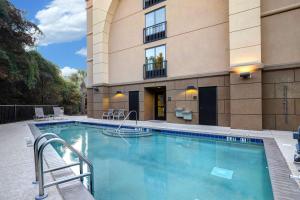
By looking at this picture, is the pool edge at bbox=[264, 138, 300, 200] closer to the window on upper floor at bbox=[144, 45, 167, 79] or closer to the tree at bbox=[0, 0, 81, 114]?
the window on upper floor at bbox=[144, 45, 167, 79]

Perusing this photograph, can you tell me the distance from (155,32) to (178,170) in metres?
9.55

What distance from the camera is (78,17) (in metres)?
44.2

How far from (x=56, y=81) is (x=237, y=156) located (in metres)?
15.8

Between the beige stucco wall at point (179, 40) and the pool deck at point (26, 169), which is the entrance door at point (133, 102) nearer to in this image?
the beige stucco wall at point (179, 40)

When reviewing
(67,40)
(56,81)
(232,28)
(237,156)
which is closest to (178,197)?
(237,156)

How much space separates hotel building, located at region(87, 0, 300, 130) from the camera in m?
7.71

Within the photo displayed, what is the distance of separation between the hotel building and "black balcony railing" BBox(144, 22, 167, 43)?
6cm

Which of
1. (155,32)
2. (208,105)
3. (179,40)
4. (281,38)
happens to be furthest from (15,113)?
(281,38)

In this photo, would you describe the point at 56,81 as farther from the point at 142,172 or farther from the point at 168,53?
the point at 142,172

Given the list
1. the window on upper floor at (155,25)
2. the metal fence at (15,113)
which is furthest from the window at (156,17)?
the metal fence at (15,113)

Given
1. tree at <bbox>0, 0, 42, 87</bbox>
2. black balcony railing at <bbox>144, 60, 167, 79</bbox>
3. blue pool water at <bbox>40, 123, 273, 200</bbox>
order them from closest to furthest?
blue pool water at <bbox>40, 123, 273, 200</bbox> → tree at <bbox>0, 0, 42, 87</bbox> → black balcony railing at <bbox>144, 60, 167, 79</bbox>

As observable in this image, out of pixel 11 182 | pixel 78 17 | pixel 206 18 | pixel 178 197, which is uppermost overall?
pixel 78 17

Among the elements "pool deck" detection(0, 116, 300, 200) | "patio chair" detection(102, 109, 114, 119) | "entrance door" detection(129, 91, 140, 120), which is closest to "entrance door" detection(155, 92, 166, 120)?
"entrance door" detection(129, 91, 140, 120)

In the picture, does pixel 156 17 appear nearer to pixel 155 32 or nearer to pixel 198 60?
pixel 155 32
